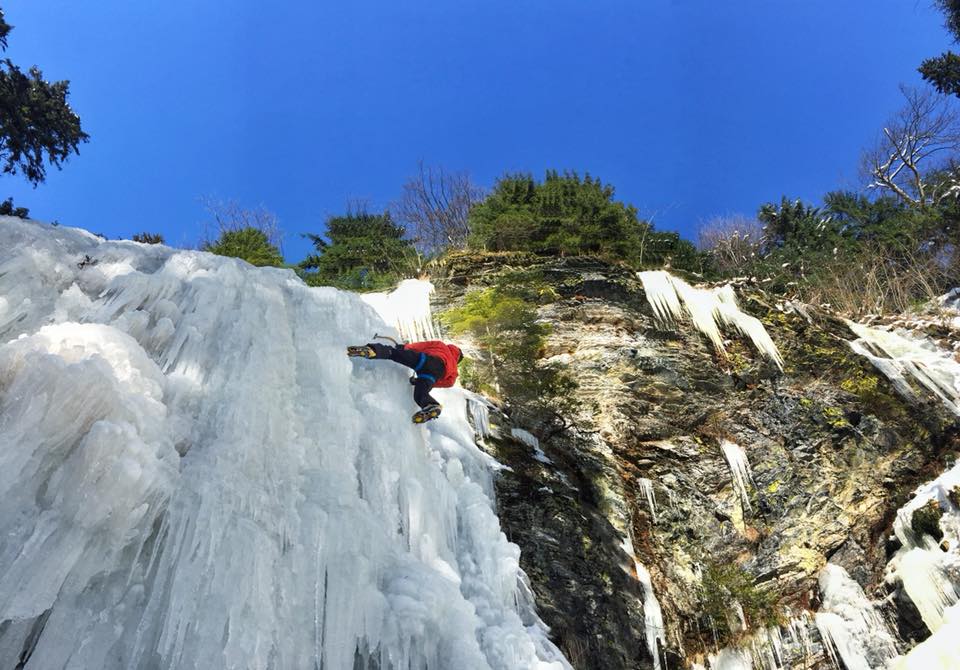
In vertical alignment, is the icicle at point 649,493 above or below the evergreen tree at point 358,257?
below

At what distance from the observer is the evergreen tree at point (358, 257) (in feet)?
31.9

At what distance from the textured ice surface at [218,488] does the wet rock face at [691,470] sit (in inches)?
40.7

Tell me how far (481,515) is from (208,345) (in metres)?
2.47

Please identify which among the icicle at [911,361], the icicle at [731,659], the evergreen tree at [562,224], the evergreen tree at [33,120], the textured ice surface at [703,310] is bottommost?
the icicle at [731,659]

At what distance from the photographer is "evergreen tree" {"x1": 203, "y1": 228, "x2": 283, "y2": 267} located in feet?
30.6

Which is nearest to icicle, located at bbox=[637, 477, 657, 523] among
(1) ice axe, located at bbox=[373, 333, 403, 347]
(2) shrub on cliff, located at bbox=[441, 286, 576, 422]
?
(2) shrub on cliff, located at bbox=[441, 286, 576, 422]

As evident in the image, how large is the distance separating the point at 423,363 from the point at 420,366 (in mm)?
41

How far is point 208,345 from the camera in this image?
3908 mm

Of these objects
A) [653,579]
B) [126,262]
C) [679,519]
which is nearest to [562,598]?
[653,579]

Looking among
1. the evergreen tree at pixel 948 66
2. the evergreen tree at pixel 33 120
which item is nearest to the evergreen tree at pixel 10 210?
the evergreen tree at pixel 33 120

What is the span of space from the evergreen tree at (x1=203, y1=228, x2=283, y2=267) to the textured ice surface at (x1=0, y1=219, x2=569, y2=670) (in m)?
4.45

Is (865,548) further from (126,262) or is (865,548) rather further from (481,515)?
(126,262)

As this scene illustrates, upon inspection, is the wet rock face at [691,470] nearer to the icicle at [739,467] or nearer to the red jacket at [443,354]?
the icicle at [739,467]

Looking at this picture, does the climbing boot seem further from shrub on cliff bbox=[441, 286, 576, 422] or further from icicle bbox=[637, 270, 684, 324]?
icicle bbox=[637, 270, 684, 324]
